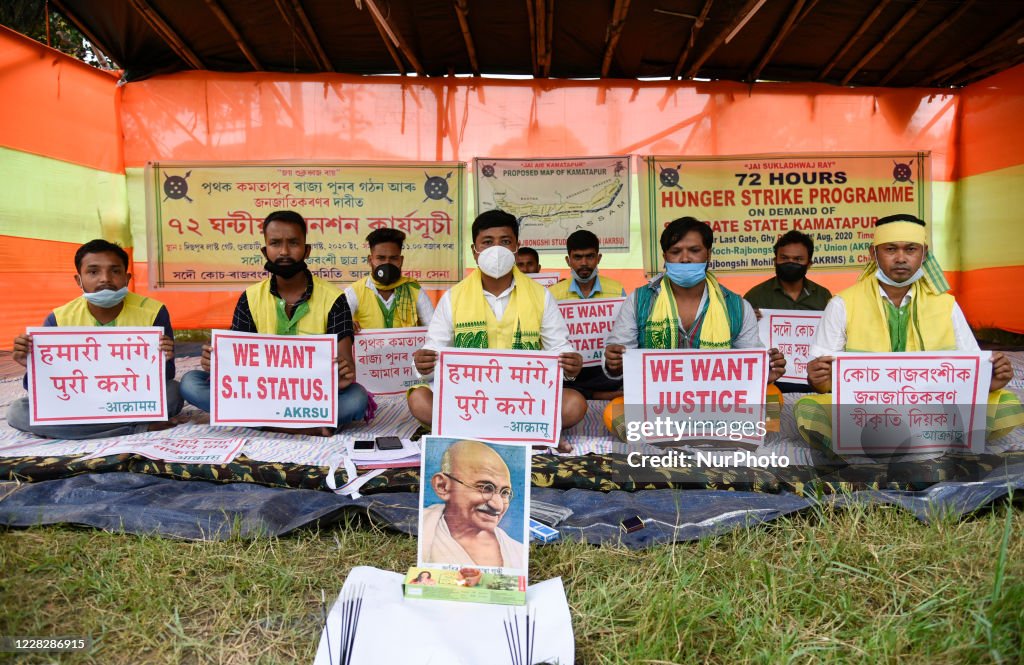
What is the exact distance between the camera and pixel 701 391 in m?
3.20

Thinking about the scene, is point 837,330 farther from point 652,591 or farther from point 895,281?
point 652,591

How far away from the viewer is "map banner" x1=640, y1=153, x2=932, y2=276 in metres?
7.00

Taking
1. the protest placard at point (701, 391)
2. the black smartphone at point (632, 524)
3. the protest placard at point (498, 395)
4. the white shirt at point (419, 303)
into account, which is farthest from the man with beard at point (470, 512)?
the white shirt at point (419, 303)

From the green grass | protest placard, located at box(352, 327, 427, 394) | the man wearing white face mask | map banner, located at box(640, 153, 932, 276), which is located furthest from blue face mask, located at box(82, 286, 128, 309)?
map banner, located at box(640, 153, 932, 276)

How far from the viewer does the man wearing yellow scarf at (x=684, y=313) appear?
339 cm

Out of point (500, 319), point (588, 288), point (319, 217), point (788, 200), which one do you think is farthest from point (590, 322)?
point (319, 217)

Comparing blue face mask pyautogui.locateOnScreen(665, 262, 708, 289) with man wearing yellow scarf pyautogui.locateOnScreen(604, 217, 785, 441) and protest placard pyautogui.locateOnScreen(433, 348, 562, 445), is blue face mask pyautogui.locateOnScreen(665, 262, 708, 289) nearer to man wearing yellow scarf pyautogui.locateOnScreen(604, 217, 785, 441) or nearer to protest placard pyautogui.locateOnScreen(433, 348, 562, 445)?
man wearing yellow scarf pyautogui.locateOnScreen(604, 217, 785, 441)

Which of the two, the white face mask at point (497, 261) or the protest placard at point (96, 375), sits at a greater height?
the white face mask at point (497, 261)

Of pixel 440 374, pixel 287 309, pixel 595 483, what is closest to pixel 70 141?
pixel 287 309

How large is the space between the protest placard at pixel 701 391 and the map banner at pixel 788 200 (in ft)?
12.8

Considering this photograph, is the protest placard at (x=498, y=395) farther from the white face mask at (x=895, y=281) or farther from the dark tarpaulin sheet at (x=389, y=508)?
the white face mask at (x=895, y=281)

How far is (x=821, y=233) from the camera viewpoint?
7000 millimetres

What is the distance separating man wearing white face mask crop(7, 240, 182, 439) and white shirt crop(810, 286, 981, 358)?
3610 millimetres

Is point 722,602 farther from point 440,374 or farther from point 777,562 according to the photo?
point 440,374
